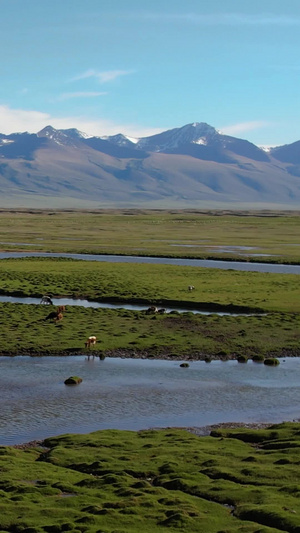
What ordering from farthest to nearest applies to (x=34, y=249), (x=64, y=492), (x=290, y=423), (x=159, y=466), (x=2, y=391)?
(x=34, y=249) → (x=2, y=391) → (x=290, y=423) → (x=159, y=466) → (x=64, y=492)

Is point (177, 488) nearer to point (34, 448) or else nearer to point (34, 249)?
point (34, 448)

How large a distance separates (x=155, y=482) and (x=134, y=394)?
10488 millimetres

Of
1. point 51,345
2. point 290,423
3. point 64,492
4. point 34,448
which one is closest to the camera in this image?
point 64,492

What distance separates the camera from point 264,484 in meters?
20.3

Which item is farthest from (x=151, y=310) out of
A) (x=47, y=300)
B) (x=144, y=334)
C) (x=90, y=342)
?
(x=90, y=342)

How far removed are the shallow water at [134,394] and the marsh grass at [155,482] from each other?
2.20 metres

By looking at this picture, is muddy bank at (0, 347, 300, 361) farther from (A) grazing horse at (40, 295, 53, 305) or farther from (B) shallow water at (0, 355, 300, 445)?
(A) grazing horse at (40, 295, 53, 305)

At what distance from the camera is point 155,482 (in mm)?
20812

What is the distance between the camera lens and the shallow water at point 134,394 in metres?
27.7

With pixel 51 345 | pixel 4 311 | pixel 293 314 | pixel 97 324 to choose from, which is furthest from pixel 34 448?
pixel 293 314

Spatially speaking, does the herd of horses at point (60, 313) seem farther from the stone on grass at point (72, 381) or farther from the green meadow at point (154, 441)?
the stone on grass at point (72, 381)

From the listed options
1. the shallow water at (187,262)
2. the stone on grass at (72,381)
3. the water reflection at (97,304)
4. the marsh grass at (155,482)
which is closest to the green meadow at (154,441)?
the marsh grass at (155,482)

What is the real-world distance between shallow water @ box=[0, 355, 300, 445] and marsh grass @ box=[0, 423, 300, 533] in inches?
86.6

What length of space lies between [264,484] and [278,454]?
290 centimetres
